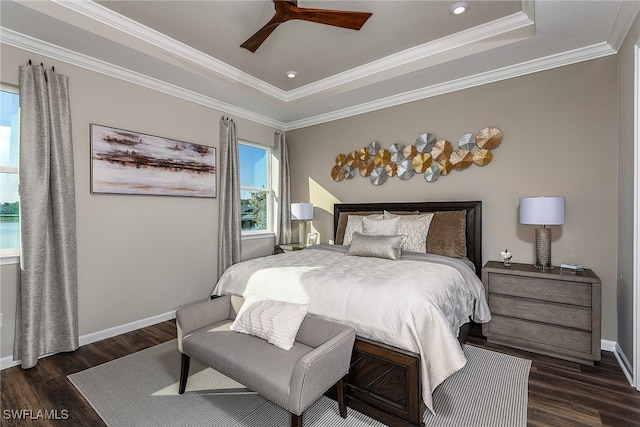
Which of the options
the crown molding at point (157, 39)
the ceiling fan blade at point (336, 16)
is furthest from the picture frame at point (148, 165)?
the ceiling fan blade at point (336, 16)

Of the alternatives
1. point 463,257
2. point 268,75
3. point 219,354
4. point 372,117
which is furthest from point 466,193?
point 219,354

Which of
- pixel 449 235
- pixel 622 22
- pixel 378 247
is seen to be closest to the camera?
pixel 622 22

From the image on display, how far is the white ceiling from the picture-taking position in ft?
8.05

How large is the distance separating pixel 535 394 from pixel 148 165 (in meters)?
4.11

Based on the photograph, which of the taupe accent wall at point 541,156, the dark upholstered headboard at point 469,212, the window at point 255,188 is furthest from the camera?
the window at point 255,188

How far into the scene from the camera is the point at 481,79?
3.39 meters

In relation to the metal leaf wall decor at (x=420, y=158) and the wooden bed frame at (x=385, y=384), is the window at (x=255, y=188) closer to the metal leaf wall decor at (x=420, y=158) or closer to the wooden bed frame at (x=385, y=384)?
the metal leaf wall decor at (x=420, y=158)

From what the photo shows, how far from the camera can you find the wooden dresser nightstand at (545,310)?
2.50 meters

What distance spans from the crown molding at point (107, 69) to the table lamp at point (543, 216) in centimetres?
375

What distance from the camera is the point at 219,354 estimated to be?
188cm

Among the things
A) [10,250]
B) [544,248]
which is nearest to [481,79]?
[544,248]

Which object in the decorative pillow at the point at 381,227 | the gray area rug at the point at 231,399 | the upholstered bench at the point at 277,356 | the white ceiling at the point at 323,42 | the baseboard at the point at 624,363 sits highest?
the white ceiling at the point at 323,42

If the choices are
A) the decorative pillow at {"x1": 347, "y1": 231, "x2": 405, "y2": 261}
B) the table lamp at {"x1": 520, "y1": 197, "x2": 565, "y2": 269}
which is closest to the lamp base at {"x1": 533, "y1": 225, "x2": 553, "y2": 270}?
the table lamp at {"x1": 520, "y1": 197, "x2": 565, "y2": 269}

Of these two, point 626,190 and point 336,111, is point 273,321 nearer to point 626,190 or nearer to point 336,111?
point 626,190
